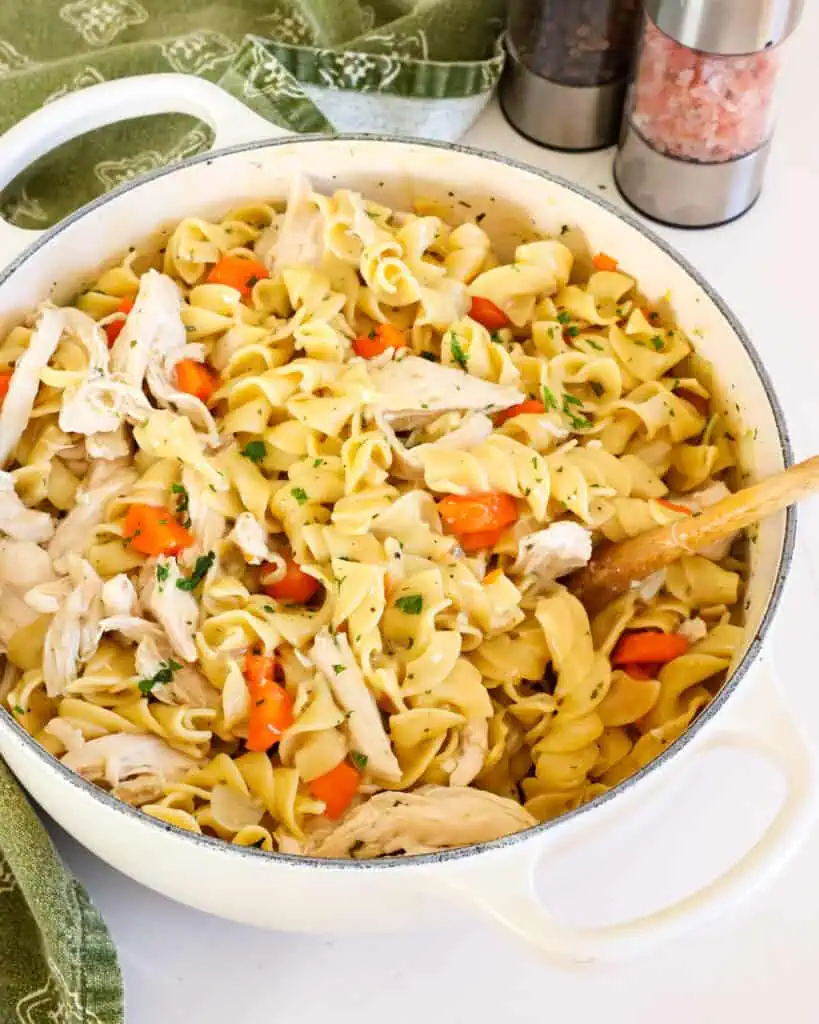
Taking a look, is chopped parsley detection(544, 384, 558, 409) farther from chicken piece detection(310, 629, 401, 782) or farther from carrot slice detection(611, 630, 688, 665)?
chicken piece detection(310, 629, 401, 782)

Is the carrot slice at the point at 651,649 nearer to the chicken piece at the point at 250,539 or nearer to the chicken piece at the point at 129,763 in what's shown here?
the chicken piece at the point at 250,539

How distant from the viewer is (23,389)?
169 centimetres

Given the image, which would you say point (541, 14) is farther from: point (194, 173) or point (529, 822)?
point (529, 822)

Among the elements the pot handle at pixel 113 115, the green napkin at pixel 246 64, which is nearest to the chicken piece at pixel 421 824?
the pot handle at pixel 113 115

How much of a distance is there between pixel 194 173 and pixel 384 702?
2.79 ft

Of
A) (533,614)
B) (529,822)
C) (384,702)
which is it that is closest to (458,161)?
(533,614)

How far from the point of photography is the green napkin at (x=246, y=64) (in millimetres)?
2035

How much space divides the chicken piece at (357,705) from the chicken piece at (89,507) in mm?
378

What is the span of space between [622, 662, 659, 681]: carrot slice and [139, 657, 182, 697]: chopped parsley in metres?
0.59

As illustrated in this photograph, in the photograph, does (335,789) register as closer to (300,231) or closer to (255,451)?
(255,451)

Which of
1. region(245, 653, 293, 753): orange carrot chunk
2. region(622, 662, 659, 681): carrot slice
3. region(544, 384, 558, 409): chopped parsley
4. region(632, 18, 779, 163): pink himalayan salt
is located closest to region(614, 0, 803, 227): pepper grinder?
region(632, 18, 779, 163): pink himalayan salt

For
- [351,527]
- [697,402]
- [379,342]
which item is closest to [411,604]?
[351,527]

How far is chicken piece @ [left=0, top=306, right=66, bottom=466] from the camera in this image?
66.6 inches

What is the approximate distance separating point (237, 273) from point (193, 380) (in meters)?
0.20
